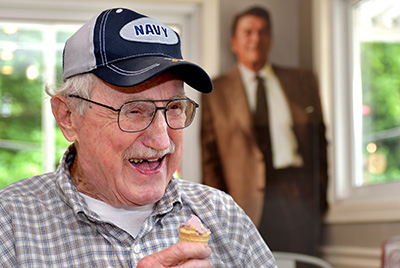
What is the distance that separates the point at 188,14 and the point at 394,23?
4.67 ft

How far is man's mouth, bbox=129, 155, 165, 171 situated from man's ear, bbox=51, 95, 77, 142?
18cm

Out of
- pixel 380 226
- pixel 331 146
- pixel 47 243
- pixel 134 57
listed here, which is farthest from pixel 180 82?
pixel 331 146

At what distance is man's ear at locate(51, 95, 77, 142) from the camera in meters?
1.34

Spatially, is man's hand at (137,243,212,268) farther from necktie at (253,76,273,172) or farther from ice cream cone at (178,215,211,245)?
necktie at (253,76,273,172)

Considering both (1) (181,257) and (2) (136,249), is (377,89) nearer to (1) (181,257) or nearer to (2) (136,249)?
(2) (136,249)

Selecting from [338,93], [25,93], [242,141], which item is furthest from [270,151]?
[25,93]

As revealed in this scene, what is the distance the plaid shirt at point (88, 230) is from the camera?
124cm

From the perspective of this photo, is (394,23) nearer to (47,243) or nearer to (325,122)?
(325,122)

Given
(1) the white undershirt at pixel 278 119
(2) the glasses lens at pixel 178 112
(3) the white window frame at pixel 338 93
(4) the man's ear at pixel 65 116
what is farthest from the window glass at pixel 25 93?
(2) the glasses lens at pixel 178 112

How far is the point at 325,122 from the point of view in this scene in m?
3.62

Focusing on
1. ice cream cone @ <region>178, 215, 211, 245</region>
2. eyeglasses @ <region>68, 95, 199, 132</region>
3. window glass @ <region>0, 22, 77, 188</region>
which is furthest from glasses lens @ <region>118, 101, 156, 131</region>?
window glass @ <region>0, 22, 77, 188</region>

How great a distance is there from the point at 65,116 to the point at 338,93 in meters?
2.54

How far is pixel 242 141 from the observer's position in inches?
142

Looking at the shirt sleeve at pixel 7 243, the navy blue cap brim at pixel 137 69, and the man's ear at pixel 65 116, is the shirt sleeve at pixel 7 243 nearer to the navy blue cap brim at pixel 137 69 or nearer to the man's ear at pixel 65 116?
the man's ear at pixel 65 116
